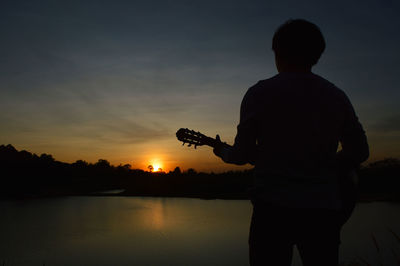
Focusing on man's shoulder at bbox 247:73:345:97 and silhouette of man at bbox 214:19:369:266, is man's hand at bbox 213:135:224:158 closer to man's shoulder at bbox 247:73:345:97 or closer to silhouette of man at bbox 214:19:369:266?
silhouette of man at bbox 214:19:369:266

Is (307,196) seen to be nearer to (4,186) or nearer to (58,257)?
(58,257)

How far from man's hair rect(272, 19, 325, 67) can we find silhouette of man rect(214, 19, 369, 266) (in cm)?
1

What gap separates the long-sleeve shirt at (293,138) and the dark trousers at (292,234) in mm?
56

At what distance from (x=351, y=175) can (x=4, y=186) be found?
234 ft

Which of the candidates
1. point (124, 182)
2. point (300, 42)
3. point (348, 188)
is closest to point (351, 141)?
point (348, 188)

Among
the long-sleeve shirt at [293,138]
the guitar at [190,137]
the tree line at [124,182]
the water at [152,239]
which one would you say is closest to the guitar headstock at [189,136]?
the guitar at [190,137]

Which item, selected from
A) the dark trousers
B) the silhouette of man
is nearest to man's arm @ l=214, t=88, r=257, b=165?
the silhouette of man

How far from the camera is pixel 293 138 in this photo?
5.25 feet

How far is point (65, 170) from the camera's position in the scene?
259 feet

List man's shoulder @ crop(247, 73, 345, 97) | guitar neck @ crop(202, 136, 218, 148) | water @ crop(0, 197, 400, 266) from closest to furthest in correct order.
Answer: man's shoulder @ crop(247, 73, 345, 97)
guitar neck @ crop(202, 136, 218, 148)
water @ crop(0, 197, 400, 266)

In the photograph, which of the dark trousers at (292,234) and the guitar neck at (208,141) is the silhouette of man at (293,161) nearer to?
the dark trousers at (292,234)

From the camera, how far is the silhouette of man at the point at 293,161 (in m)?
1.58

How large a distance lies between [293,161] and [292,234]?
1.23 ft

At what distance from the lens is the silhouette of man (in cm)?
158
